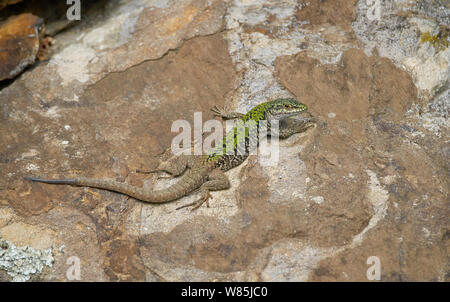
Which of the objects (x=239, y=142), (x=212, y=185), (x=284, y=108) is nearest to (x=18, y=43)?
(x=239, y=142)

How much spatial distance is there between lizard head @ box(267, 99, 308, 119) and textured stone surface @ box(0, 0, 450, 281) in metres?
0.34

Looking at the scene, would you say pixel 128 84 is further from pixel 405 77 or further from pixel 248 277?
pixel 405 77

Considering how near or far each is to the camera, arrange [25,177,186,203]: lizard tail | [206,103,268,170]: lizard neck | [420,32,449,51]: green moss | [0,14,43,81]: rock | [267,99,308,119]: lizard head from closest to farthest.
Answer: [25,177,186,203]: lizard tail → [206,103,268,170]: lizard neck → [267,99,308,119]: lizard head → [420,32,449,51]: green moss → [0,14,43,81]: rock

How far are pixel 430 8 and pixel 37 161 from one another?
6610 mm

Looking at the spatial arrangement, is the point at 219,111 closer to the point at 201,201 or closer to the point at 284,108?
the point at 284,108

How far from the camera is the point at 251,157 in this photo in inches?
240

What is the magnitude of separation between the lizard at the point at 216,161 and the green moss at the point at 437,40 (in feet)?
7.66

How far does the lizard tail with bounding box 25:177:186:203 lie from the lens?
5.45 metres

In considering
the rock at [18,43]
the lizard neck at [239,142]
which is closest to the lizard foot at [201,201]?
the lizard neck at [239,142]

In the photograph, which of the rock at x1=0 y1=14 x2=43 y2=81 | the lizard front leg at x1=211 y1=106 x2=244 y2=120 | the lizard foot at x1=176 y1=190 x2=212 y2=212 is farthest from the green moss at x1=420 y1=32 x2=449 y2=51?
the rock at x1=0 y1=14 x2=43 y2=81

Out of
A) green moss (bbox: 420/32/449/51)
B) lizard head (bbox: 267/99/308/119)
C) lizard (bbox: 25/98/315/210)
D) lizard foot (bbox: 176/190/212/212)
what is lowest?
lizard foot (bbox: 176/190/212/212)

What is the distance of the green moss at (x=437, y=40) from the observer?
6.71 metres

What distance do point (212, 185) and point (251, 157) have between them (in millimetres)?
803

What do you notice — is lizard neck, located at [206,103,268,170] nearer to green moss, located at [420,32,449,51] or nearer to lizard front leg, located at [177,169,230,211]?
lizard front leg, located at [177,169,230,211]
